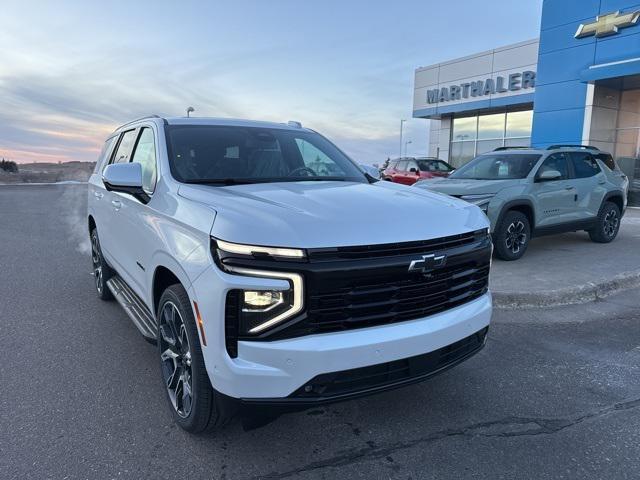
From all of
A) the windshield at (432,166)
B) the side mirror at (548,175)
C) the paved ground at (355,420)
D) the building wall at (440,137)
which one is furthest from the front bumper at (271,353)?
the building wall at (440,137)

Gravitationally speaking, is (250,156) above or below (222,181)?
above

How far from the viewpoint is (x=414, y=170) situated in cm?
1850

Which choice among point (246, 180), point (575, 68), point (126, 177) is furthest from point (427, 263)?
point (575, 68)

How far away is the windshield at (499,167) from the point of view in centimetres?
816

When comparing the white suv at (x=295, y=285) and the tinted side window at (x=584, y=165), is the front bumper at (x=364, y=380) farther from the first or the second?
the tinted side window at (x=584, y=165)

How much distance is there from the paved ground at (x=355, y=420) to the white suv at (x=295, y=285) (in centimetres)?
33

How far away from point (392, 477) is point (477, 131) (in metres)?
25.6

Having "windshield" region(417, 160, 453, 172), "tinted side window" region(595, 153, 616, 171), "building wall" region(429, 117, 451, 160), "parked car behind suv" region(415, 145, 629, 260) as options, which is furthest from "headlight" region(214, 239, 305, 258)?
"building wall" region(429, 117, 451, 160)

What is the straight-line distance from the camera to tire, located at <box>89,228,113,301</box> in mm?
5387

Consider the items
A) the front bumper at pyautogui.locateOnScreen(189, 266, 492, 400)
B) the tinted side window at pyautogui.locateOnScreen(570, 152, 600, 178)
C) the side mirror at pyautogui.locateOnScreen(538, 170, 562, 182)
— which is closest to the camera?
the front bumper at pyautogui.locateOnScreen(189, 266, 492, 400)

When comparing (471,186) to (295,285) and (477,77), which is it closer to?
(295,285)

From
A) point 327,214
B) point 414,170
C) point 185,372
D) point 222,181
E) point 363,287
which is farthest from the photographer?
point 414,170

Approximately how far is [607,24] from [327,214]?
17.5 m

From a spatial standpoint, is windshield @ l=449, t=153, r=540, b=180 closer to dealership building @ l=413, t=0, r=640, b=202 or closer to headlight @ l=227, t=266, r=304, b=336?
headlight @ l=227, t=266, r=304, b=336
